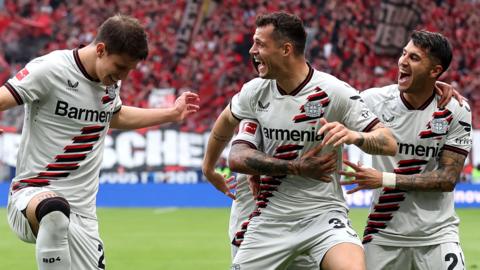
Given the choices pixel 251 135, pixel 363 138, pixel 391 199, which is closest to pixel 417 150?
pixel 391 199

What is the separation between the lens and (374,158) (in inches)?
255

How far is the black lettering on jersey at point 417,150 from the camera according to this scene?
630 cm

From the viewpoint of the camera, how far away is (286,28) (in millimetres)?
5875

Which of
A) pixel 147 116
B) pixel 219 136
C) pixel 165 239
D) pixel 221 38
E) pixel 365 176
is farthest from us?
pixel 221 38

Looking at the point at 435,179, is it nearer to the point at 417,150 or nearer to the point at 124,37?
the point at 417,150

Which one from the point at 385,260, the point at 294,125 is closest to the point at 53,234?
the point at 294,125

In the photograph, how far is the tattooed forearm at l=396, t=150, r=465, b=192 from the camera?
20.0ft

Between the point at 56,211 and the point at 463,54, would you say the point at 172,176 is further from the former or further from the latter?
the point at 56,211

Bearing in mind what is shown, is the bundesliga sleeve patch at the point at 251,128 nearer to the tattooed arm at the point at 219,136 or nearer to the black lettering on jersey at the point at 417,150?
the tattooed arm at the point at 219,136

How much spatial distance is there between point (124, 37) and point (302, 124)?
1302mm

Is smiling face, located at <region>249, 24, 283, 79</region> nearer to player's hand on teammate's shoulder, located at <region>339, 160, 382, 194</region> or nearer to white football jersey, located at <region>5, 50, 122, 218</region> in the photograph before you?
player's hand on teammate's shoulder, located at <region>339, 160, 382, 194</region>

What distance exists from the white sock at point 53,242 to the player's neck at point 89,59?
1046 millimetres

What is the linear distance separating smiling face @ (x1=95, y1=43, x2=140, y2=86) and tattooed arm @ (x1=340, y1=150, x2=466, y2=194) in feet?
5.21

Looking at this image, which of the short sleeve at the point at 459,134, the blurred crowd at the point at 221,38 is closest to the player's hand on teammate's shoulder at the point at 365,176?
the short sleeve at the point at 459,134
